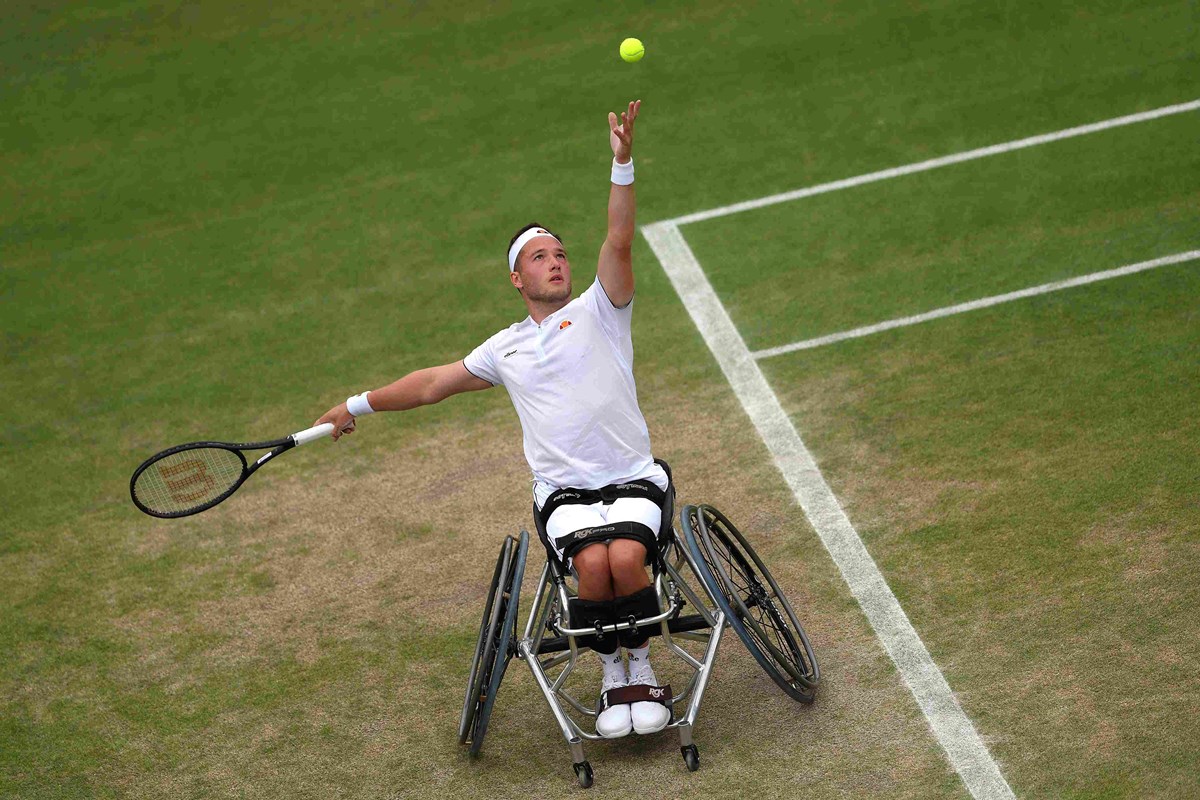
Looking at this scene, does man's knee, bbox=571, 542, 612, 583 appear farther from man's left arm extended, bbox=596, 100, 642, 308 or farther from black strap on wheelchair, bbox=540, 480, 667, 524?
man's left arm extended, bbox=596, 100, 642, 308

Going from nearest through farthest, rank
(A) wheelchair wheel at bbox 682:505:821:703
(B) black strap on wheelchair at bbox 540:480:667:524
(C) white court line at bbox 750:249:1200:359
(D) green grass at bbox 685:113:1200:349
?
(A) wheelchair wheel at bbox 682:505:821:703, (B) black strap on wheelchair at bbox 540:480:667:524, (C) white court line at bbox 750:249:1200:359, (D) green grass at bbox 685:113:1200:349

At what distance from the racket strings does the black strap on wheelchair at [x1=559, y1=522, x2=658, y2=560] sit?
159cm

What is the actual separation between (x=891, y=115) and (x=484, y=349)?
507 cm

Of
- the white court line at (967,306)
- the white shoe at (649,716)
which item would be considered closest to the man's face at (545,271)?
the white shoe at (649,716)

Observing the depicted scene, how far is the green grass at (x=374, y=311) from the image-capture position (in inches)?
215

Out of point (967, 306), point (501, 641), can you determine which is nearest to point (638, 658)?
point (501, 641)

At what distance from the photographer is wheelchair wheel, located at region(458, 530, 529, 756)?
499 centimetres

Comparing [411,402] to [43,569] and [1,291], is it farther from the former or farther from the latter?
[1,291]

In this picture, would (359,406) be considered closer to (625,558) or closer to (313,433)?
(313,433)

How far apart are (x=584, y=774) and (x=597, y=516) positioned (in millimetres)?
971

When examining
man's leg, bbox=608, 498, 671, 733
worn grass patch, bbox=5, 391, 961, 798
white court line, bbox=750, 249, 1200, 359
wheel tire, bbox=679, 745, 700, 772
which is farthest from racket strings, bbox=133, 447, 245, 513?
white court line, bbox=750, 249, 1200, 359

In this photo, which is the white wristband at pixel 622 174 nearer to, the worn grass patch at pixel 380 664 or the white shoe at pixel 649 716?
the worn grass patch at pixel 380 664

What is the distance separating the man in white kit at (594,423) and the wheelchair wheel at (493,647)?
20cm

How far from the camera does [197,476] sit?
5.79m
